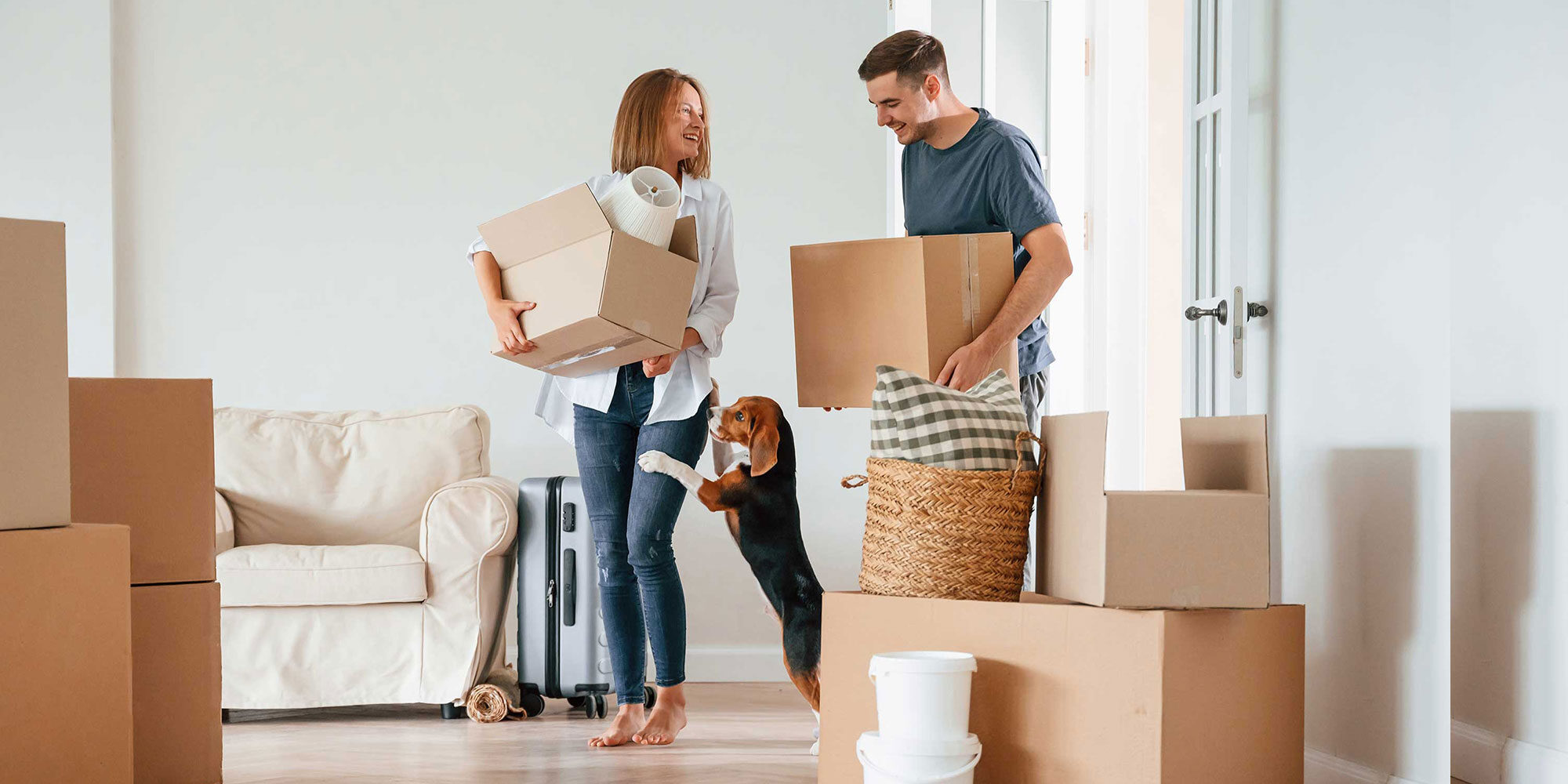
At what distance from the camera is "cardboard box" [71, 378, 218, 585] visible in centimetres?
175

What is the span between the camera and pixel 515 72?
3.73 meters

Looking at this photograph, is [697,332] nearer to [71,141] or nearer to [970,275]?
[970,275]

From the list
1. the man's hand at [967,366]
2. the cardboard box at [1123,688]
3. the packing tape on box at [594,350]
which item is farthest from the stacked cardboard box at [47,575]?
the man's hand at [967,366]

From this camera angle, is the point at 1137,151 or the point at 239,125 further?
the point at 239,125

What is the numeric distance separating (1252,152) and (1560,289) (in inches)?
21.3

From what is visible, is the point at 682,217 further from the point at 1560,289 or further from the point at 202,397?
the point at 1560,289

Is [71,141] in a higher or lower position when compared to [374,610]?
higher

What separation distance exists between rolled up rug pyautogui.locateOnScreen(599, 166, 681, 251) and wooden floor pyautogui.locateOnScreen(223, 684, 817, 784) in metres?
0.94

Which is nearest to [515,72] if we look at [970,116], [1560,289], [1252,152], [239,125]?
[239,125]

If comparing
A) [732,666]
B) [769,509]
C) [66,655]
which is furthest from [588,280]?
[732,666]

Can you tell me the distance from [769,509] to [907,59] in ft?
2.70

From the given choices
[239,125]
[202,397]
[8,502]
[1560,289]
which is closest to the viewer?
[8,502]

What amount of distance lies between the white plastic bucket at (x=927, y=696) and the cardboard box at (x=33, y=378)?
1073 millimetres

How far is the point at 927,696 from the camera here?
1513 mm
